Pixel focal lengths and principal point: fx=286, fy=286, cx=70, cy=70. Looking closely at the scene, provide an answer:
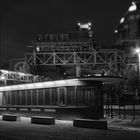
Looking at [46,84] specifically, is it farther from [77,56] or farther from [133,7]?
[133,7]

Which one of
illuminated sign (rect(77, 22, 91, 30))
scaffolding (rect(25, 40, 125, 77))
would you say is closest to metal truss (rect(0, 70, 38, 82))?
scaffolding (rect(25, 40, 125, 77))

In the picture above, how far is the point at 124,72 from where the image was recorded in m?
54.8

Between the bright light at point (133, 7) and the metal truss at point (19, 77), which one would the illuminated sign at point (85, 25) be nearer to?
the bright light at point (133, 7)

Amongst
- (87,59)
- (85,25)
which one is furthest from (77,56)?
(85,25)

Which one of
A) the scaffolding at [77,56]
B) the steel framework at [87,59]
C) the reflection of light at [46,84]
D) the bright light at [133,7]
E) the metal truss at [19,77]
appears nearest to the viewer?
the reflection of light at [46,84]

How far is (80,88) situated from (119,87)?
1267 inches

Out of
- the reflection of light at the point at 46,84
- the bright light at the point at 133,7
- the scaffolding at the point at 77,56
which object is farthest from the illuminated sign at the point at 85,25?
the reflection of light at the point at 46,84

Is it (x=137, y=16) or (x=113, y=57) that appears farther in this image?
(x=137, y=16)

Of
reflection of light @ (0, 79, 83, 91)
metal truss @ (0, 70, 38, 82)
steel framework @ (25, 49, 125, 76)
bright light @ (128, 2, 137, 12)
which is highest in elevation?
bright light @ (128, 2, 137, 12)

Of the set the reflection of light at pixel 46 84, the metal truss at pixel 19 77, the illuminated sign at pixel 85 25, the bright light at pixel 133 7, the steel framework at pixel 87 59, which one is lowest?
the reflection of light at pixel 46 84

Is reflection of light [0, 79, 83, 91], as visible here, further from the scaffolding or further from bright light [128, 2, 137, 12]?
bright light [128, 2, 137, 12]

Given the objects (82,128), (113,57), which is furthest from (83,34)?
(82,128)

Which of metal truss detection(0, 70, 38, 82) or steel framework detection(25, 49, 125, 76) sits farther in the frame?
steel framework detection(25, 49, 125, 76)

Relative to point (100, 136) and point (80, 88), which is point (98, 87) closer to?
point (80, 88)
